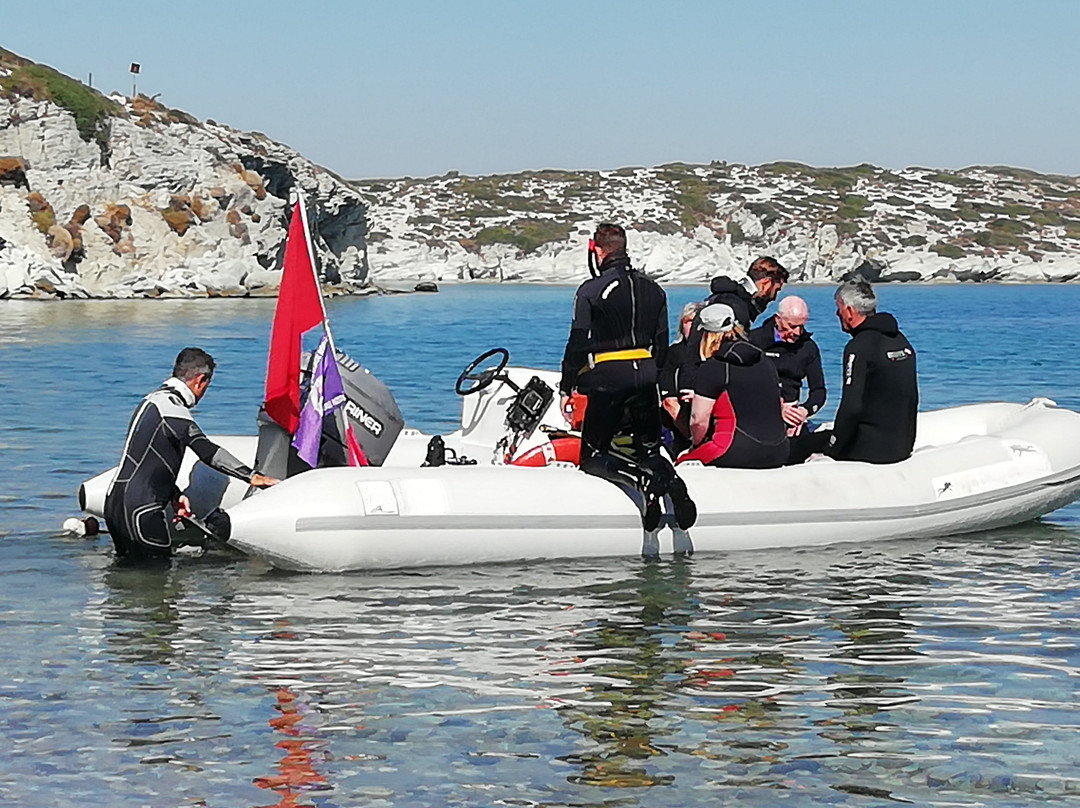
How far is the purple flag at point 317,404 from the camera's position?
29.9 ft

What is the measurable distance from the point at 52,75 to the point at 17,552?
68025 mm

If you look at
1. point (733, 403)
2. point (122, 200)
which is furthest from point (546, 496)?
point (122, 200)

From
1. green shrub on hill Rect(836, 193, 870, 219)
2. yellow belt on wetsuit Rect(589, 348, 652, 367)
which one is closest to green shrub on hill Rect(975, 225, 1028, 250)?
green shrub on hill Rect(836, 193, 870, 219)

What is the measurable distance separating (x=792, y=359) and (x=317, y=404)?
345 cm

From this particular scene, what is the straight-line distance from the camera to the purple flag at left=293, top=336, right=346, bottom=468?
9109 mm

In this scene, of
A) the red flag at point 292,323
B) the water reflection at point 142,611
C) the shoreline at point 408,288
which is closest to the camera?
the water reflection at point 142,611

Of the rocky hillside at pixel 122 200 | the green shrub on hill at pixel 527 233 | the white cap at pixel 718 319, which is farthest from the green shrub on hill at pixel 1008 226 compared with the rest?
the white cap at pixel 718 319

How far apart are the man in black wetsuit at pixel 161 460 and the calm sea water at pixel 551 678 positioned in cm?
35

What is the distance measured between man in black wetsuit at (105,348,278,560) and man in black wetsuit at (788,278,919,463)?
3.89 metres

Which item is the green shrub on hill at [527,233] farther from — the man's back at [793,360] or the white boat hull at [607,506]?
the white boat hull at [607,506]

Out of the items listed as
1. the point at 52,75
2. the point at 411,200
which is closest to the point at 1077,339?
the point at 52,75

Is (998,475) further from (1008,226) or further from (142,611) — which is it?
(1008,226)

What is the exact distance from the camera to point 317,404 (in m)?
9.15

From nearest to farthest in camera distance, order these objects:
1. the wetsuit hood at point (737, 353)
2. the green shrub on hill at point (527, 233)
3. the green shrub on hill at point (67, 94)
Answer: the wetsuit hood at point (737, 353)
the green shrub on hill at point (67, 94)
the green shrub on hill at point (527, 233)
